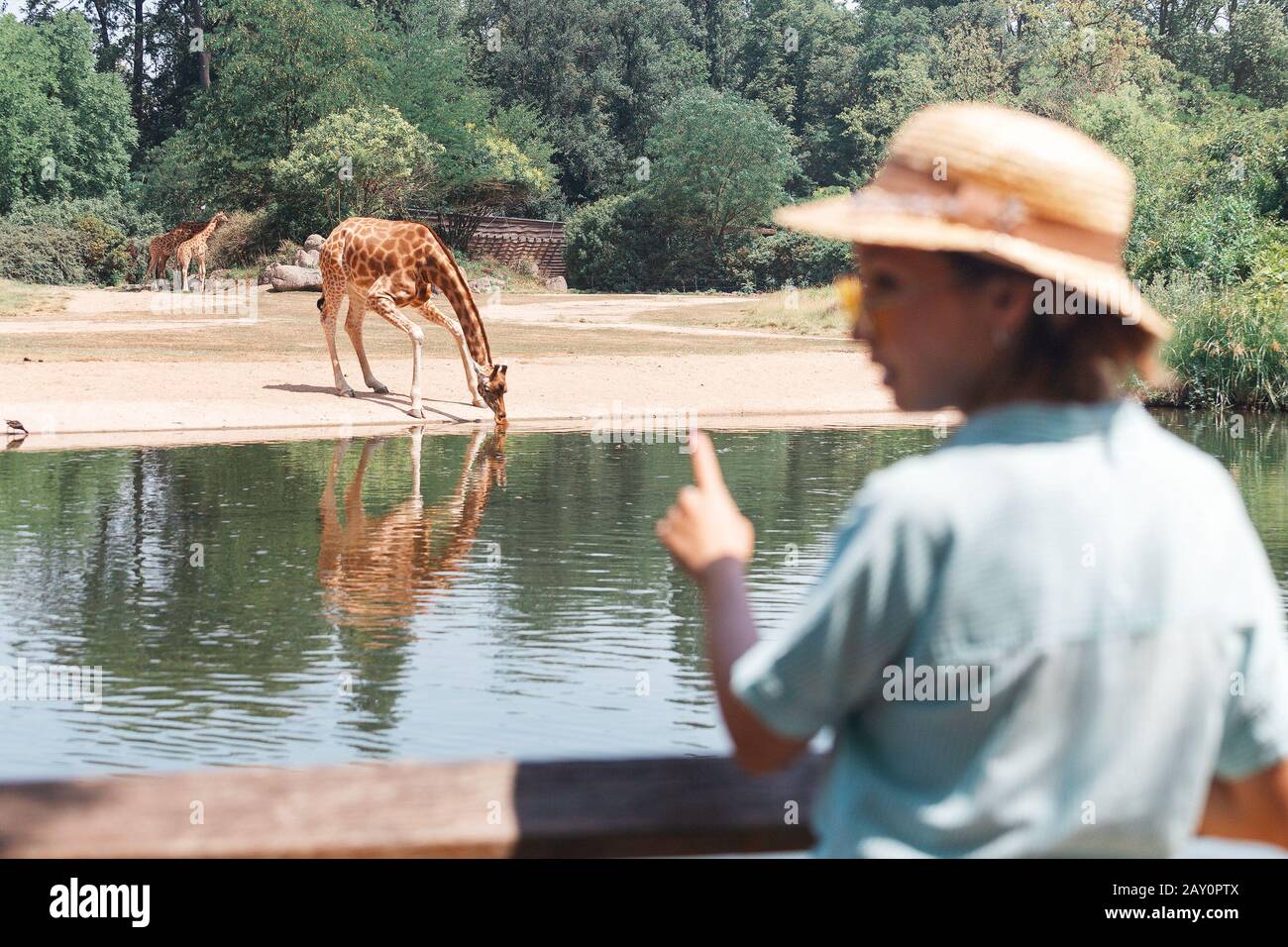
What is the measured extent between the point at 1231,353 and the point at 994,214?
20.6 metres

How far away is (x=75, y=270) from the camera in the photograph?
45750mm

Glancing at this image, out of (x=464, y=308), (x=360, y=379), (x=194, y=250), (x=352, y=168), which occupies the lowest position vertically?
(x=360, y=379)

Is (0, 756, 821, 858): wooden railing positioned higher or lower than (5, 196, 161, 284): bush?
lower

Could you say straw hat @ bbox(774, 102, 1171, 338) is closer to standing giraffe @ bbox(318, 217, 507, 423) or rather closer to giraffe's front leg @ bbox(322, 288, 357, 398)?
standing giraffe @ bbox(318, 217, 507, 423)

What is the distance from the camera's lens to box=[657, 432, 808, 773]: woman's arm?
1955mm

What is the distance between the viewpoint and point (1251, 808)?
2164 millimetres

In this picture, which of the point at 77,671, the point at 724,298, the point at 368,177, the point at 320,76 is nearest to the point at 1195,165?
the point at 724,298

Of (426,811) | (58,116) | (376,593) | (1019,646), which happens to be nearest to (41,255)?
(58,116)

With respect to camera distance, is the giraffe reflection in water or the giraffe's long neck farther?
the giraffe's long neck

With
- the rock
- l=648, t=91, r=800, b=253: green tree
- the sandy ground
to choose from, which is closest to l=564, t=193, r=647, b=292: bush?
l=648, t=91, r=800, b=253: green tree

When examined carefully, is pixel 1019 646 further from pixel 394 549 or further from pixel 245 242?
pixel 245 242

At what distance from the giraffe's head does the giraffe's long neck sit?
0.62ft
